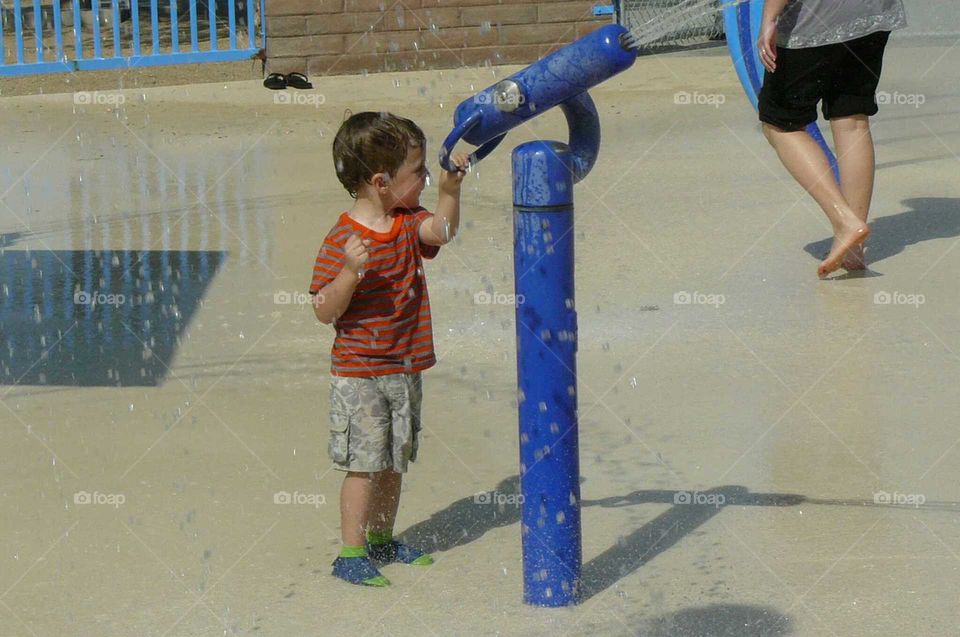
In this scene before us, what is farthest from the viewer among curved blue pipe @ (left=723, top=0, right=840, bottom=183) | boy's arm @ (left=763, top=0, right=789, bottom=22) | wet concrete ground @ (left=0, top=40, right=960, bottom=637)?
curved blue pipe @ (left=723, top=0, right=840, bottom=183)

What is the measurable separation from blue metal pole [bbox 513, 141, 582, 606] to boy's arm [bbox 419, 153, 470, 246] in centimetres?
14

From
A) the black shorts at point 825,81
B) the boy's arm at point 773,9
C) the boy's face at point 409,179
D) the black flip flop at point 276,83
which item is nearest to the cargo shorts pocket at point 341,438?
the boy's face at point 409,179

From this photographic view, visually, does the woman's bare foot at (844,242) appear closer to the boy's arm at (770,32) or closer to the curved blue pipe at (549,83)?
the boy's arm at (770,32)

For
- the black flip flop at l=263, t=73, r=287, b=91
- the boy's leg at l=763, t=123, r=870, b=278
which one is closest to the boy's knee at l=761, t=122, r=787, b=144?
the boy's leg at l=763, t=123, r=870, b=278

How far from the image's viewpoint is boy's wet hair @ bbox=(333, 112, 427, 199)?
11.7 ft

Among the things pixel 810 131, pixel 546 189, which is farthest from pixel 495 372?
pixel 810 131

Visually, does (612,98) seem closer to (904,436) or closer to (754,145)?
(754,145)

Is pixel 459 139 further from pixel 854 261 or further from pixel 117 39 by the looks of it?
pixel 117 39

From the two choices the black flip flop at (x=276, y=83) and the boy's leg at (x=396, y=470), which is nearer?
the boy's leg at (x=396, y=470)

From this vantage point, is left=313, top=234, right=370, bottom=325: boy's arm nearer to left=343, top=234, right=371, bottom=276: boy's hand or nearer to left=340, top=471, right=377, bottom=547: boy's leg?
left=343, top=234, right=371, bottom=276: boy's hand

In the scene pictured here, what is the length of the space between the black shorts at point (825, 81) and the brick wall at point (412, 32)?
6.31 m

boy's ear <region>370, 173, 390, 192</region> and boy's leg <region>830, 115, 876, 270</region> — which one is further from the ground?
boy's ear <region>370, 173, 390, 192</region>

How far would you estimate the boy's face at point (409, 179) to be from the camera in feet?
11.8

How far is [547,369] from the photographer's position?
333 cm
